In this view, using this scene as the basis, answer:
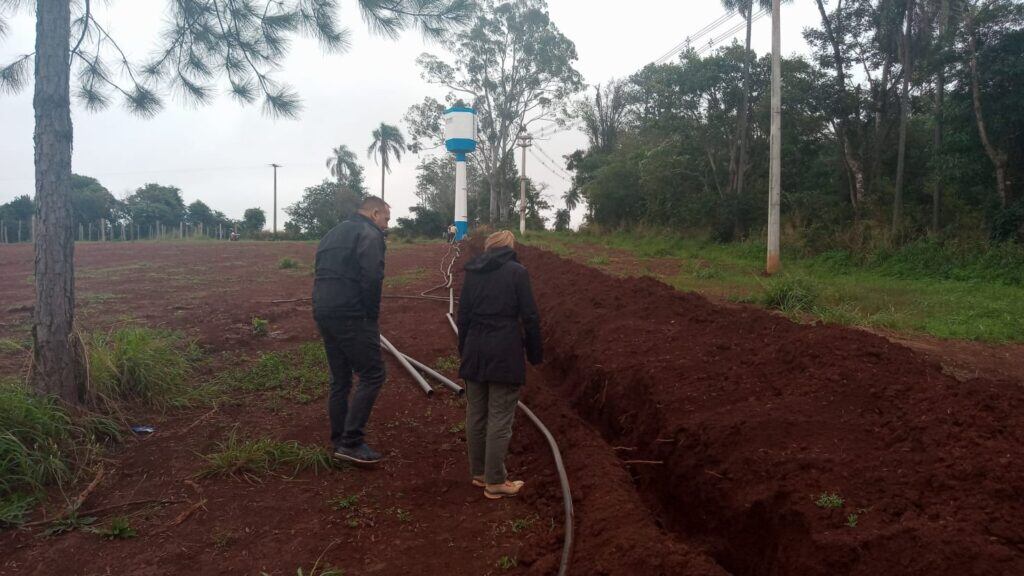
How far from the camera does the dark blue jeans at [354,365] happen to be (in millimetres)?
4355

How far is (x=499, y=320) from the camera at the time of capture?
3977 millimetres

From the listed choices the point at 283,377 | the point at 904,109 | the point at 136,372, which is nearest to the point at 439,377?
the point at 283,377

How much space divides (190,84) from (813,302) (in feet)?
25.6

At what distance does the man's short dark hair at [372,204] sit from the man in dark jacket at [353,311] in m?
0.15

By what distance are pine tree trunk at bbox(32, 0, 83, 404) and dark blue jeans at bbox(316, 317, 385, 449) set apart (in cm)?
194

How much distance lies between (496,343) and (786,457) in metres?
1.75

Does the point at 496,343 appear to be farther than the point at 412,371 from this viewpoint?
No

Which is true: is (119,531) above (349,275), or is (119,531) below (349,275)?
below

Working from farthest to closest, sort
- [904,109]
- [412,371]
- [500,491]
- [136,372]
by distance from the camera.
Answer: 1. [904,109]
2. [412,371]
3. [136,372]
4. [500,491]

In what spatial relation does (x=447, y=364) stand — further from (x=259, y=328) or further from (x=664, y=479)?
(x=664, y=479)

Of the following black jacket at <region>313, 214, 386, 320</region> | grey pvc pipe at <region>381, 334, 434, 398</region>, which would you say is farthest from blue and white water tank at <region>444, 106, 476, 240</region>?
black jacket at <region>313, 214, 386, 320</region>

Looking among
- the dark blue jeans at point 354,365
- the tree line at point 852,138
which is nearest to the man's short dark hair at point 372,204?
the dark blue jeans at point 354,365

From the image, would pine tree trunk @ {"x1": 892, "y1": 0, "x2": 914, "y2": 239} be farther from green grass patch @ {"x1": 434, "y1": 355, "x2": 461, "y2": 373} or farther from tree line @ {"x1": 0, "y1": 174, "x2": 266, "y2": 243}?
tree line @ {"x1": 0, "y1": 174, "x2": 266, "y2": 243}

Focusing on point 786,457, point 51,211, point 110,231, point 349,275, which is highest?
point 110,231
